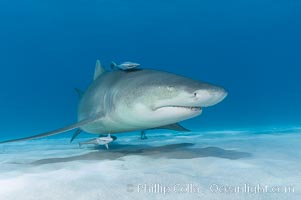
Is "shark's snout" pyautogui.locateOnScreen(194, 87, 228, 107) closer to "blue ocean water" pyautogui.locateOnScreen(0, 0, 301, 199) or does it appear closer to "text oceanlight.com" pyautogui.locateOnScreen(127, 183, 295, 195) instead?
"text oceanlight.com" pyautogui.locateOnScreen(127, 183, 295, 195)

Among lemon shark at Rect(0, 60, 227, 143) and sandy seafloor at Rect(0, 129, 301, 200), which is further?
lemon shark at Rect(0, 60, 227, 143)

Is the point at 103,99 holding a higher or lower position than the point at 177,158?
higher

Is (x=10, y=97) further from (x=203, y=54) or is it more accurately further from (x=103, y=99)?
(x=103, y=99)

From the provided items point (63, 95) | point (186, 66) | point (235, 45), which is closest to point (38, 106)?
point (63, 95)

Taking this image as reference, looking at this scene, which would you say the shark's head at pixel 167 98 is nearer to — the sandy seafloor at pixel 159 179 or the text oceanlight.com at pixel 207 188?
the sandy seafloor at pixel 159 179

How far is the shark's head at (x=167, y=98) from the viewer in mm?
3098

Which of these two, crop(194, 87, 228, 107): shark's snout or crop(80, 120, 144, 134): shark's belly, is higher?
crop(194, 87, 228, 107): shark's snout

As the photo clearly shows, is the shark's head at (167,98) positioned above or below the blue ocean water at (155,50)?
below

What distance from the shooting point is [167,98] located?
3334 millimetres

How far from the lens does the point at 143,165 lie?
313 centimetres

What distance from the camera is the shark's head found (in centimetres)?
310

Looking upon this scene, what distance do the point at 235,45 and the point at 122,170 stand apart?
6930 cm

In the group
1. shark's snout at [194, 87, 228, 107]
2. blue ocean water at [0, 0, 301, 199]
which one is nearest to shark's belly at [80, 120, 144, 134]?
shark's snout at [194, 87, 228, 107]

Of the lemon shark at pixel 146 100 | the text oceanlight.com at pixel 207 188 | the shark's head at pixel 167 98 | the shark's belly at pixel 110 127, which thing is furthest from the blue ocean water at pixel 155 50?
the text oceanlight.com at pixel 207 188
